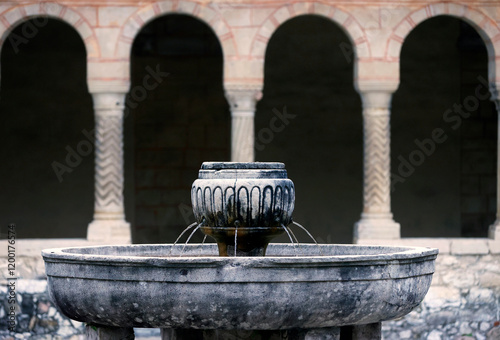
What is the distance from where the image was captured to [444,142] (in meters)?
13.1

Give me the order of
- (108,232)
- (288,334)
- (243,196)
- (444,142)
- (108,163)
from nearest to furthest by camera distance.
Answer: (288,334), (243,196), (108,232), (108,163), (444,142)

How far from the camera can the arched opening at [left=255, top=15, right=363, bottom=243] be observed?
1294cm

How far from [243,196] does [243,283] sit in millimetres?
717

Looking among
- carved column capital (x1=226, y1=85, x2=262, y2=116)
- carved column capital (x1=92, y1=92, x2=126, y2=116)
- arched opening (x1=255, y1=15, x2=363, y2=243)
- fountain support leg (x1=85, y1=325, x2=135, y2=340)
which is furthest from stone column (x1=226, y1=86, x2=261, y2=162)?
fountain support leg (x1=85, y1=325, x2=135, y2=340)

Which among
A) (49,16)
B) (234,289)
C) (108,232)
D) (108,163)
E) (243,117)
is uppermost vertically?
(49,16)

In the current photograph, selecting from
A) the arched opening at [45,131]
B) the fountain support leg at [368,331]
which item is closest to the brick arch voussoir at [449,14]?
the arched opening at [45,131]

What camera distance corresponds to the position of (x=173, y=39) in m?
13.2

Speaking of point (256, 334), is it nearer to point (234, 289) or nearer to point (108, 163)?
point (234, 289)

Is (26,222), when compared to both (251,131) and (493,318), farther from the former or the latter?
(493,318)

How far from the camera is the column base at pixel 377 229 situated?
1020 cm

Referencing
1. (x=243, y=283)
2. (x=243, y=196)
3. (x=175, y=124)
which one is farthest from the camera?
(x=175, y=124)

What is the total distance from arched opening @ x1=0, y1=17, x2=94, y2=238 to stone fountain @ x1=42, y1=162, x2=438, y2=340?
7.26m

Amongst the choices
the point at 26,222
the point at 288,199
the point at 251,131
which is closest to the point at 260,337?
the point at 288,199

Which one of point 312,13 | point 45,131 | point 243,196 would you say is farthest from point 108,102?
point 243,196
